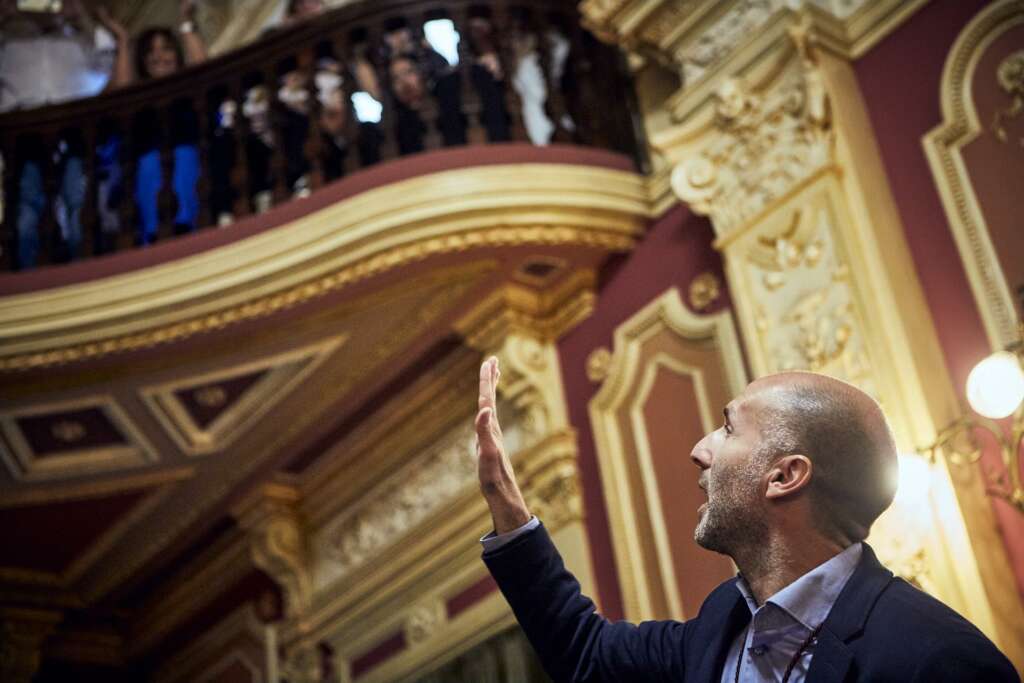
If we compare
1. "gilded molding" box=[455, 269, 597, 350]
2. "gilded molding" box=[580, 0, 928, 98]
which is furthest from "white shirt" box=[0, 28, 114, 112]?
"gilded molding" box=[580, 0, 928, 98]

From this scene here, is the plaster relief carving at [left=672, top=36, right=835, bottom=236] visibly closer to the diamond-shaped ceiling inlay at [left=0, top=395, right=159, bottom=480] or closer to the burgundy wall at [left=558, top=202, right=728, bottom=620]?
the burgundy wall at [left=558, top=202, right=728, bottom=620]

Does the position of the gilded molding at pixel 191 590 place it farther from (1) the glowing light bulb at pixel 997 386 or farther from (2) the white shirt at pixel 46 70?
(1) the glowing light bulb at pixel 997 386

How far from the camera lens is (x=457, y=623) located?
5.80 meters

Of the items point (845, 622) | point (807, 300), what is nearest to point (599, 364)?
point (807, 300)

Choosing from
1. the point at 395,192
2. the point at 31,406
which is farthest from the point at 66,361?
the point at 395,192

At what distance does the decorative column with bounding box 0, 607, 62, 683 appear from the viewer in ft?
24.5

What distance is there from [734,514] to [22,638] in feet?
22.6

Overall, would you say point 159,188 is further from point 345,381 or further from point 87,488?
point 87,488

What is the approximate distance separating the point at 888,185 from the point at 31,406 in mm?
3950

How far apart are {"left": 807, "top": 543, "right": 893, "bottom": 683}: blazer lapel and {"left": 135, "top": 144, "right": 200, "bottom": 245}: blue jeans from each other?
4.68m

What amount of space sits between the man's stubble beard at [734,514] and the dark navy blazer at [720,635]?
0.30 feet

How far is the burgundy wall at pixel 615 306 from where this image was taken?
16.6ft

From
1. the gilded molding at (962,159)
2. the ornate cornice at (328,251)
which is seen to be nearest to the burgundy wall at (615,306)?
the ornate cornice at (328,251)

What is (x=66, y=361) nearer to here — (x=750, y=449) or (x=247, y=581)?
(x=247, y=581)
